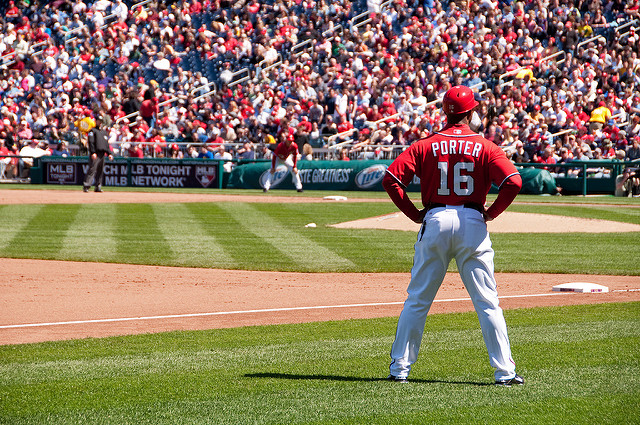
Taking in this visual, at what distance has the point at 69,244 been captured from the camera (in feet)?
47.4

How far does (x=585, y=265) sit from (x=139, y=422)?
9284 mm

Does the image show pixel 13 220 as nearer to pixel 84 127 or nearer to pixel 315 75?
pixel 84 127

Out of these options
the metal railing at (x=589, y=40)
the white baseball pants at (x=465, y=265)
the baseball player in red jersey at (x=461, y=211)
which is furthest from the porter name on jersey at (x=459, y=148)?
the metal railing at (x=589, y=40)

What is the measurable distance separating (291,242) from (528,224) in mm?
5474

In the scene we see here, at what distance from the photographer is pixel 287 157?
88.8ft

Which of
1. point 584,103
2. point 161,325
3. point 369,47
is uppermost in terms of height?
point 369,47

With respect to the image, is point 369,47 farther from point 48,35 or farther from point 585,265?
point 585,265

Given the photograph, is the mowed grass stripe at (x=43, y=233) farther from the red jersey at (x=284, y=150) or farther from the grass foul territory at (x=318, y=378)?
the red jersey at (x=284, y=150)

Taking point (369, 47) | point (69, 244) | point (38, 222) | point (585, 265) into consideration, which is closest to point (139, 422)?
point (585, 265)

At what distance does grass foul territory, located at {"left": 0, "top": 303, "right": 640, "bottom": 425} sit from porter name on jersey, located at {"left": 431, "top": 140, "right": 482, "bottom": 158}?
1.37 metres

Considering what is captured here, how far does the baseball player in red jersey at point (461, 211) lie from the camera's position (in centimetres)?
521

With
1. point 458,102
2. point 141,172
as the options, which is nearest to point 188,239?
point 458,102

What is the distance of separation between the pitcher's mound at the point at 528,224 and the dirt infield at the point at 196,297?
582 centimetres

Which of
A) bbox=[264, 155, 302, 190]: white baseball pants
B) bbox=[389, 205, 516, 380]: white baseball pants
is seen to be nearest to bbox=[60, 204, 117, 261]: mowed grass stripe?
bbox=[264, 155, 302, 190]: white baseball pants
